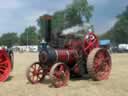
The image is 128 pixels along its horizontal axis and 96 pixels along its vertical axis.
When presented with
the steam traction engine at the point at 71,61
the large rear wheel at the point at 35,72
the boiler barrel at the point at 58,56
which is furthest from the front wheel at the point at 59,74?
the large rear wheel at the point at 35,72

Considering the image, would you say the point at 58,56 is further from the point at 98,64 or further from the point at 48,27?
the point at 98,64

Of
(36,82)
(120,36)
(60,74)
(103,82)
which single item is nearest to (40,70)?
(36,82)

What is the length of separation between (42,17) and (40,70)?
2.03 meters

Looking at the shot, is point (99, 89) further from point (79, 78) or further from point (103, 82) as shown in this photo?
point (79, 78)

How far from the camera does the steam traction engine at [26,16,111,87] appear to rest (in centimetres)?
1253

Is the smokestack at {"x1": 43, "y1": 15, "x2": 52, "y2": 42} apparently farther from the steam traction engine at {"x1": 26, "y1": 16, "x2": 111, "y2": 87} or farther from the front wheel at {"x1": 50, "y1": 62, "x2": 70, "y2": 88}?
the front wheel at {"x1": 50, "y1": 62, "x2": 70, "y2": 88}

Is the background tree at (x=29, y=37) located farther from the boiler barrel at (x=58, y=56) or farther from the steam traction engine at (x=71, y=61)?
the boiler barrel at (x=58, y=56)

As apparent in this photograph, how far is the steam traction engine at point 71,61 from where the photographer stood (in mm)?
12528

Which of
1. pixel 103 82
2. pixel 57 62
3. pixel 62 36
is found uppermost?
pixel 62 36

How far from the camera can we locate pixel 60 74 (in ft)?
40.3

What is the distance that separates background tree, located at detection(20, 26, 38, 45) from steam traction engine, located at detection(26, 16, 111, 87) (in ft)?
368

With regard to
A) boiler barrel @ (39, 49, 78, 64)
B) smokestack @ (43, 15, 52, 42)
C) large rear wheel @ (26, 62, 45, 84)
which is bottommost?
large rear wheel @ (26, 62, 45, 84)

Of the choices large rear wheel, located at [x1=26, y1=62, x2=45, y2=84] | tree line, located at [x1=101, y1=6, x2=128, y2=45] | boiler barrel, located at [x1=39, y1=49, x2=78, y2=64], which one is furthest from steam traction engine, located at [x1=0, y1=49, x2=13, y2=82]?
tree line, located at [x1=101, y1=6, x2=128, y2=45]

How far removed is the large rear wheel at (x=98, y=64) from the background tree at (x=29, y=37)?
112 meters
